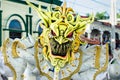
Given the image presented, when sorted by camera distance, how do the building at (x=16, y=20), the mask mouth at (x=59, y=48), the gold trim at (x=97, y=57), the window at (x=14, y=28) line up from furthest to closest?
the window at (x=14, y=28), the building at (x=16, y=20), the gold trim at (x=97, y=57), the mask mouth at (x=59, y=48)

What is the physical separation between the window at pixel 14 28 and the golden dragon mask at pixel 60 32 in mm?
11392

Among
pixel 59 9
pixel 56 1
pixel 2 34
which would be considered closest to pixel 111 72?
pixel 59 9

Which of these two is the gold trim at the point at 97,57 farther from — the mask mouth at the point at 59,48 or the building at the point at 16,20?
the building at the point at 16,20

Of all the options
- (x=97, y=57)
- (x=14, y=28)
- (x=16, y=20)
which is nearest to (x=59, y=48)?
(x=97, y=57)

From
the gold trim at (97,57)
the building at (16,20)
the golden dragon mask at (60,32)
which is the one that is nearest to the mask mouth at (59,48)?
the golden dragon mask at (60,32)

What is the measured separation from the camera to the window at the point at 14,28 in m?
15.4

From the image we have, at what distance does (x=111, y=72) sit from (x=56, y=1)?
14441mm

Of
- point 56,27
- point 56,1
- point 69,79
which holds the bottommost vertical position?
point 69,79

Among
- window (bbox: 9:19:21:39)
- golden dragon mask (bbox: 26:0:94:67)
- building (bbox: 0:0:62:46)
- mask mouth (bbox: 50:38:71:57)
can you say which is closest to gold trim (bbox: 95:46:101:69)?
golden dragon mask (bbox: 26:0:94:67)

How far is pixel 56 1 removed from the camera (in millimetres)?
18469

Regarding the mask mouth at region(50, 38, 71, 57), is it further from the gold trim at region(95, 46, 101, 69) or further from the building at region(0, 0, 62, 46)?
the building at region(0, 0, 62, 46)

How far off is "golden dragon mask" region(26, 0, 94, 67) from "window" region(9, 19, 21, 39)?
11392 mm

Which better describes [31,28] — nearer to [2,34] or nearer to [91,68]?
[2,34]

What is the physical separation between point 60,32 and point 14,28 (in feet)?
38.6
